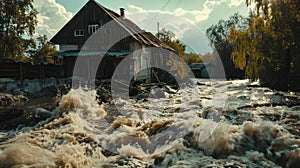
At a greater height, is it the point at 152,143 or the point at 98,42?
the point at 98,42

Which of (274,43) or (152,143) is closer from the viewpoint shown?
(152,143)

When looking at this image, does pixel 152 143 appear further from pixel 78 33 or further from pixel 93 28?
pixel 78 33

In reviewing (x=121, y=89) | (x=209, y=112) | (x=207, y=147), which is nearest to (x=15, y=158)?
(x=207, y=147)

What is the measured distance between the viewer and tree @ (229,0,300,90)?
51.3 ft

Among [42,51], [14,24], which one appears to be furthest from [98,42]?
[42,51]

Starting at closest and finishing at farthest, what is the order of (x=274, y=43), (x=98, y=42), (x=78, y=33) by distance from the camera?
(x=274, y=43) → (x=98, y=42) → (x=78, y=33)

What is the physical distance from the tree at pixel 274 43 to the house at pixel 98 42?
9881 millimetres

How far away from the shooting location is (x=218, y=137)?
20.1 ft

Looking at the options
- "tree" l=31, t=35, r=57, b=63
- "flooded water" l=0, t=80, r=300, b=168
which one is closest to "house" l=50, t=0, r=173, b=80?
"flooded water" l=0, t=80, r=300, b=168

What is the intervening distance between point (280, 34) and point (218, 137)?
1300cm

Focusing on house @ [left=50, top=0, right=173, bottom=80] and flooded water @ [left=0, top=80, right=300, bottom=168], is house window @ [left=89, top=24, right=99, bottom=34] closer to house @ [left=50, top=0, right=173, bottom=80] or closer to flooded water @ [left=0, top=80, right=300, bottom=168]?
house @ [left=50, top=0, right=173, bottom=80]

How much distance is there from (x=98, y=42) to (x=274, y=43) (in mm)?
15613

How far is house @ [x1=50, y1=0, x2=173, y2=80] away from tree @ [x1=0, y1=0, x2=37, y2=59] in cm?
855

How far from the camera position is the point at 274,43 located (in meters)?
17.6
